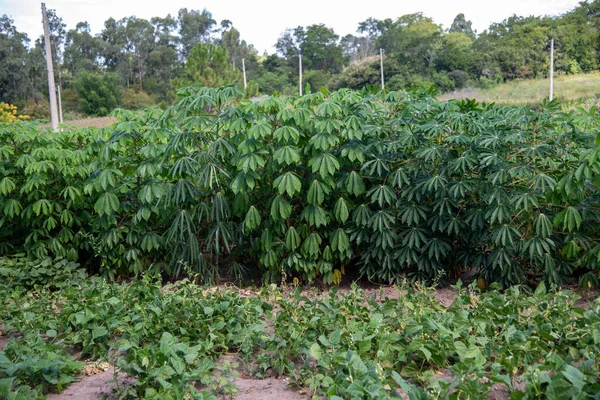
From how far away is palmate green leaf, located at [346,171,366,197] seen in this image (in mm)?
4031

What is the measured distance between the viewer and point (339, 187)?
13.4 ft

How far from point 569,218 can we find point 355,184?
1473 millimetres

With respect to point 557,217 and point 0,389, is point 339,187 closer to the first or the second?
point 557,217

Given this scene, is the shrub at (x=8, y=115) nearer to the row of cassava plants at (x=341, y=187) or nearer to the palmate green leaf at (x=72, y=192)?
the palmate green leaf at (x=72, y=192)

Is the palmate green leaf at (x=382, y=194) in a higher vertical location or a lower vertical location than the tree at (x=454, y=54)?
lower

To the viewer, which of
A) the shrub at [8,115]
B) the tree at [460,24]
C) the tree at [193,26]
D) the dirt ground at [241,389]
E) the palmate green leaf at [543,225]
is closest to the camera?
the dirt ground at [241,389]

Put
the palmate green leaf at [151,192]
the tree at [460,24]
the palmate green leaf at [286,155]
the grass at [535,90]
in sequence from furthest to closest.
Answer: the tree at [460,24] < the grass at [535,90] < the palmate green leaf at [151,192] < the palmate green leaf at [286,155]

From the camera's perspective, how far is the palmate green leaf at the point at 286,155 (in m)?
3.85

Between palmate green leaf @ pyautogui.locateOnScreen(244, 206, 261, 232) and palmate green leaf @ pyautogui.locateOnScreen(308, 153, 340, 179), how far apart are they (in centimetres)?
57

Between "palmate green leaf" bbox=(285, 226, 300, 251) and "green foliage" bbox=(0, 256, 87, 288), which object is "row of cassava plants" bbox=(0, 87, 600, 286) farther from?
"green foliage" bbox=(0, 256, 87, 288)

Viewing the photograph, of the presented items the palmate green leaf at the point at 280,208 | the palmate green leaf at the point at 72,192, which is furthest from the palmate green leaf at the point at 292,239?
the palmate green leaf at the point at 72,192

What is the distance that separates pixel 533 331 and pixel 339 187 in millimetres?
1764

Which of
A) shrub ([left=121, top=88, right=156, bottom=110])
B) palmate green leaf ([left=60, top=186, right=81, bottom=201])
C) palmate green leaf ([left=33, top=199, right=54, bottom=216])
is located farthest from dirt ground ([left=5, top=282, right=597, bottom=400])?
shrub ([left=121, top=88, right=156, bottom=110])

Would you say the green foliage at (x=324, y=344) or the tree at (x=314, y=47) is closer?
the green foliage at (x=324, y=344)
